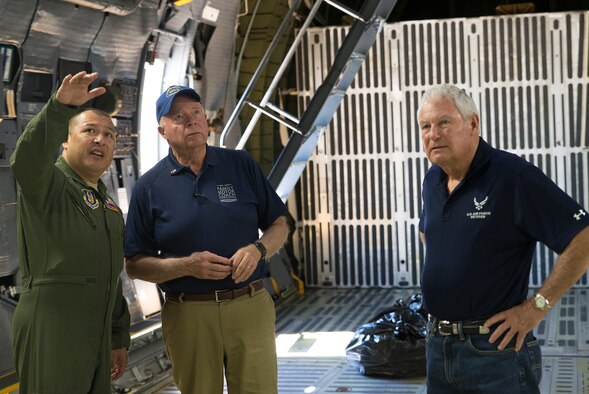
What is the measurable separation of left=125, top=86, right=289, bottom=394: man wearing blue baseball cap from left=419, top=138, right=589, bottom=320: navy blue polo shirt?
2.93ft

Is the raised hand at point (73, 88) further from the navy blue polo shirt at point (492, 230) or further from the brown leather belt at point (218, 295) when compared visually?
the navy blue polo shirt at point (492, 230)

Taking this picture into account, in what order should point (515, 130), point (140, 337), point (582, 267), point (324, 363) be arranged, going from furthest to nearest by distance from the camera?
point (515, 130)
point (324, 363)
point (140, 337)
point (582, 267)

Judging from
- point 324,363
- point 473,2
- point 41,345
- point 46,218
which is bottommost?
point 324,363

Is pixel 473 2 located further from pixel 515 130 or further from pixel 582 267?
pixel 582 267

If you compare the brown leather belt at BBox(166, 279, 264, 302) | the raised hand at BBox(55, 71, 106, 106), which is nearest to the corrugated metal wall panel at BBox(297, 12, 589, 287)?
the brown leather belt at BBox(166, 279, 264, 302)

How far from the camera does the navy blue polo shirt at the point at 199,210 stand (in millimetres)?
3977

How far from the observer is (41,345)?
3.56 metres

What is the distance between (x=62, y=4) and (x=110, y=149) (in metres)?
2.01

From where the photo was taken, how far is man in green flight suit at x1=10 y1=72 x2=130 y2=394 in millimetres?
3521

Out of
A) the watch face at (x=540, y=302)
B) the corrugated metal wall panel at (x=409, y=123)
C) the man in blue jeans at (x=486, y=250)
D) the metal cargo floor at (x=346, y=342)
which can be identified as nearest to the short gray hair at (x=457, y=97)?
the man in blue jeans at (x=486, y=250)

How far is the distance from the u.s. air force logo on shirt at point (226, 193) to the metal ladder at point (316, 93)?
360 centimetres

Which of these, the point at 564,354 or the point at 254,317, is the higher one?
the point at 254,317

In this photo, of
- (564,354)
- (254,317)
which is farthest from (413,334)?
(254,317)

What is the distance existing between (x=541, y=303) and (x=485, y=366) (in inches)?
13.3
